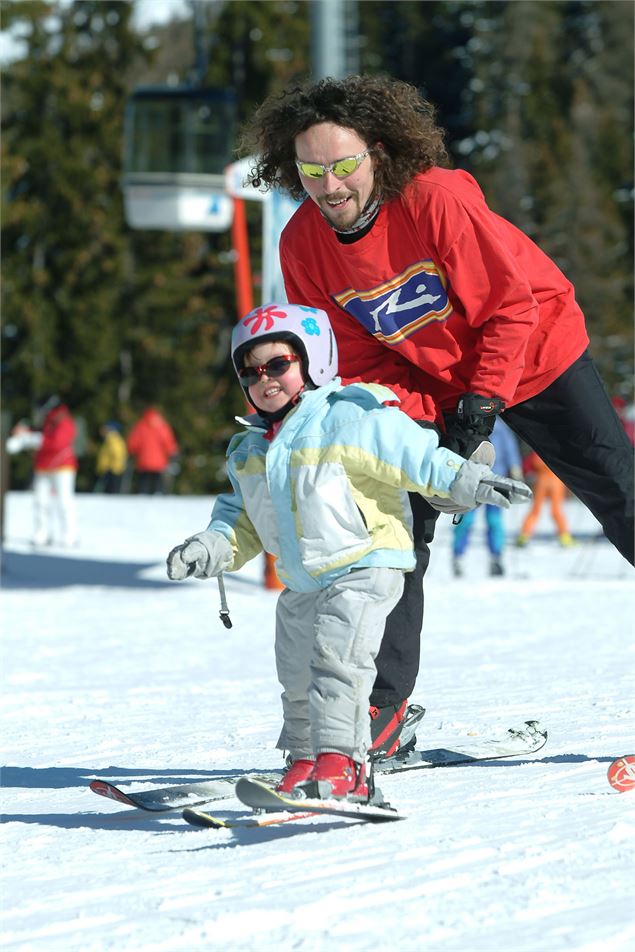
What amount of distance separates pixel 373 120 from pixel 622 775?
1.67 m

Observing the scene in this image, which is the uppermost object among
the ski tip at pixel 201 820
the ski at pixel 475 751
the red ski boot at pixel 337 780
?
the red ski boot at pixel 337 780

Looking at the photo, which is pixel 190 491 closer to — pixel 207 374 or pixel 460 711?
pixel 207 374

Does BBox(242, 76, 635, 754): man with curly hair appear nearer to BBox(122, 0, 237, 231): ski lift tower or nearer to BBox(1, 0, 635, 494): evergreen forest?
BBox(122, 0, 237, 231): ski lift tower

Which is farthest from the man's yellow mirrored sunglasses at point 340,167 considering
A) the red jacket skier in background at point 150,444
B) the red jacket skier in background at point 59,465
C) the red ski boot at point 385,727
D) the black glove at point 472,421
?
the red jacket skier in background at point 150,444

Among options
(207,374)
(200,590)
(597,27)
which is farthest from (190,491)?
(597,27)

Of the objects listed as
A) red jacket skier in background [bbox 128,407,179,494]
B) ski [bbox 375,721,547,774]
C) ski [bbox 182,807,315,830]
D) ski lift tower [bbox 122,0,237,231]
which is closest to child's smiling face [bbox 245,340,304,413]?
ski [bbox 182,807,315,830]

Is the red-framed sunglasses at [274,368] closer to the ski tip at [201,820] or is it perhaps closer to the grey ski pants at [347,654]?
the grey ski pants at [347,654]

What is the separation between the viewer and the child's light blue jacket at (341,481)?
3.29 metres

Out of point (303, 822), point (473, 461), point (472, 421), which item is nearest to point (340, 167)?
point (472, 421)

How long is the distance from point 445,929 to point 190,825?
3.59 ft

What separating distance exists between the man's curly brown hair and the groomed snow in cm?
152

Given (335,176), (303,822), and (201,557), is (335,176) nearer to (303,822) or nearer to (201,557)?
(201,557)

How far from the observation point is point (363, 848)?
9.95 ft

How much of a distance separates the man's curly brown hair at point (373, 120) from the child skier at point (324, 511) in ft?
1.47
